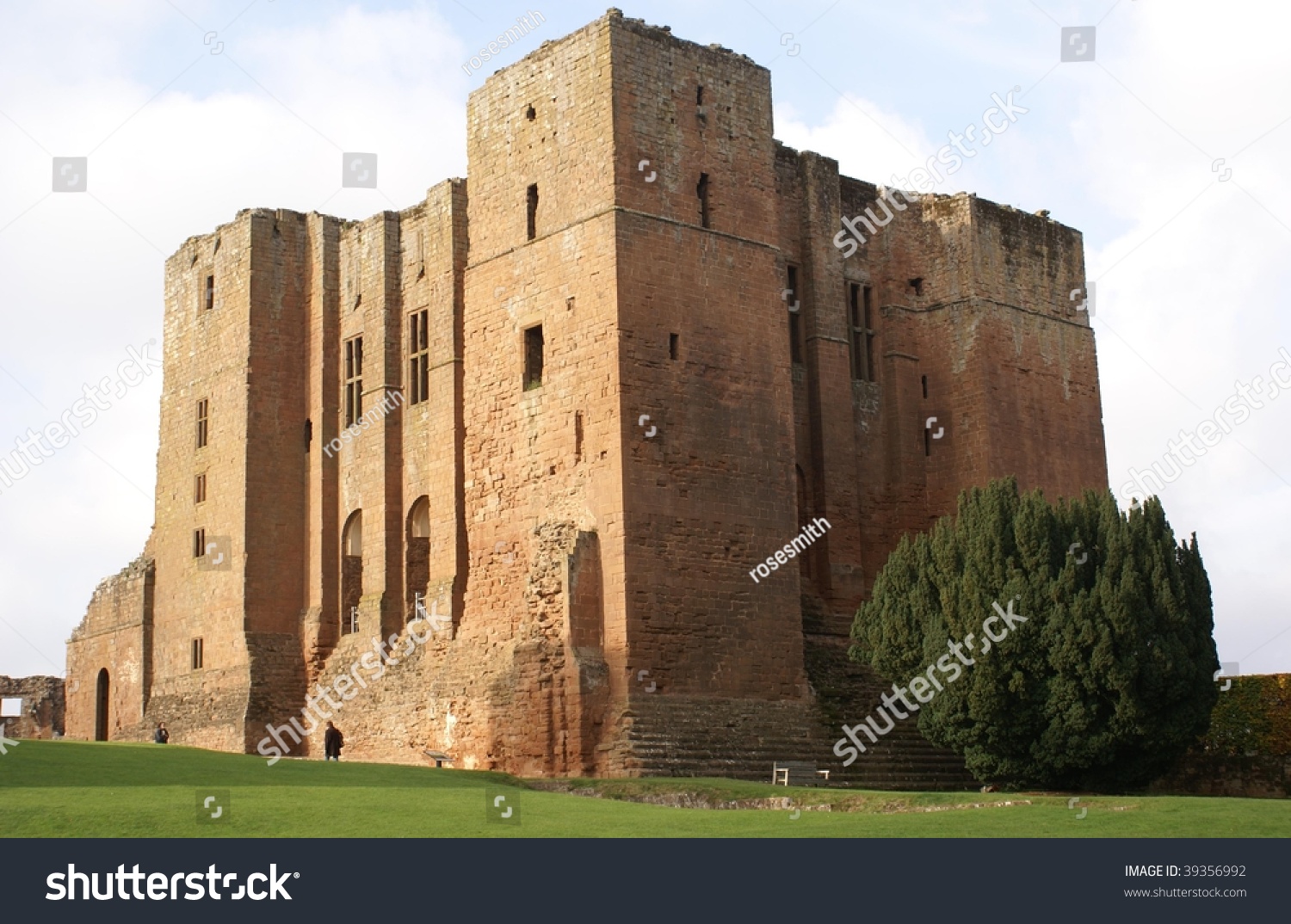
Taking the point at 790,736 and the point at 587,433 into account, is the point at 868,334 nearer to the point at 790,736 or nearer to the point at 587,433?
the point at 587,433

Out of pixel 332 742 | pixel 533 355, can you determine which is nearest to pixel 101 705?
pixel 332 742

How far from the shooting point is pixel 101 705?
4134 centimetres

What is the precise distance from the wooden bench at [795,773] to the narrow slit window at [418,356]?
11422 mm

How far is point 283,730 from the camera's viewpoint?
35625 mm

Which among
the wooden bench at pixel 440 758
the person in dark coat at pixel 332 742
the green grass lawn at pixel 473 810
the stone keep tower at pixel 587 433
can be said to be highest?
the stone keep tower at pixel 587 433

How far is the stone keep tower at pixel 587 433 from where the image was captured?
27.9 meters

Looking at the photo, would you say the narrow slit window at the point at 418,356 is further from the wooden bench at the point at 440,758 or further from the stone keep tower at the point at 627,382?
the wooden bench at the point at 440,758

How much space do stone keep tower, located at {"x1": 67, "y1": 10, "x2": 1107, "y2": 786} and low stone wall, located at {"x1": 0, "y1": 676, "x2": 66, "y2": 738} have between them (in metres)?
2.24

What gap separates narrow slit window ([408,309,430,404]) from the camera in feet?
116

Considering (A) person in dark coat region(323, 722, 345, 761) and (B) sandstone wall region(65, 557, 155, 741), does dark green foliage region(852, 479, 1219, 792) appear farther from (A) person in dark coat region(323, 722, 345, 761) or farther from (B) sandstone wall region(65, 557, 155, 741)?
(B) sandstone wall region(65, 557, 155, 741)

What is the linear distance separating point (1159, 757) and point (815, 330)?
10670mm

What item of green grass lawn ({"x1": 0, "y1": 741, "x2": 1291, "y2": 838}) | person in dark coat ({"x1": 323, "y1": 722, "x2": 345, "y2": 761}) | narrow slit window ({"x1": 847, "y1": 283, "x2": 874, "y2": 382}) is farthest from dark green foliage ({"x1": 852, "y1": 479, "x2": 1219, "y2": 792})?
person in dark coat ({"x1": 323, "y1": 722, "x2": 345, "y2": 761})

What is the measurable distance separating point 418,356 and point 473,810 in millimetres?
17151

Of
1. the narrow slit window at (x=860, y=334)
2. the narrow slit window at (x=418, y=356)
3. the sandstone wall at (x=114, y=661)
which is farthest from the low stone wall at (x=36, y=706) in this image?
the narrow slit window at (x=860, y=334)
